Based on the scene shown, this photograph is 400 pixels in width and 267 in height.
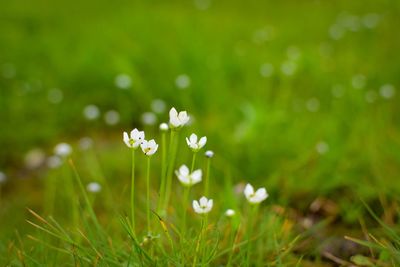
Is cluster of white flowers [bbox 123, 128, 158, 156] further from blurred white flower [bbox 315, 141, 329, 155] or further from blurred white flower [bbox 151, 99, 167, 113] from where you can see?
blurred white flower [bbox 151, 99, 167, 113]

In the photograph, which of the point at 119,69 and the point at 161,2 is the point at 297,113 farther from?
the point at 161,2

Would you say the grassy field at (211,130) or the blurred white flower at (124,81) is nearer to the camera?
the grassy field at (211,130)

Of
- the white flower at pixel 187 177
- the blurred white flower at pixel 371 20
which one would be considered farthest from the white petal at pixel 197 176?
the blurred white flower at pixel 371 20

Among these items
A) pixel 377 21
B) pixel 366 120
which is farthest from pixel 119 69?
pixel 377 21

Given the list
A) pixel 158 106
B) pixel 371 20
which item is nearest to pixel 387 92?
pixel 158 106

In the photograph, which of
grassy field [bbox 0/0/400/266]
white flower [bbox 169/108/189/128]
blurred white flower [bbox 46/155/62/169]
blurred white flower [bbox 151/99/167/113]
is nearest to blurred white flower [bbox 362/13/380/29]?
grassy field [bbox 0/0/400/266]

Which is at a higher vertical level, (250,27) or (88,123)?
(250,27)

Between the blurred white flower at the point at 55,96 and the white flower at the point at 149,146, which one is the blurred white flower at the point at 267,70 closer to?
the blurred white flower at the point at 55,96
